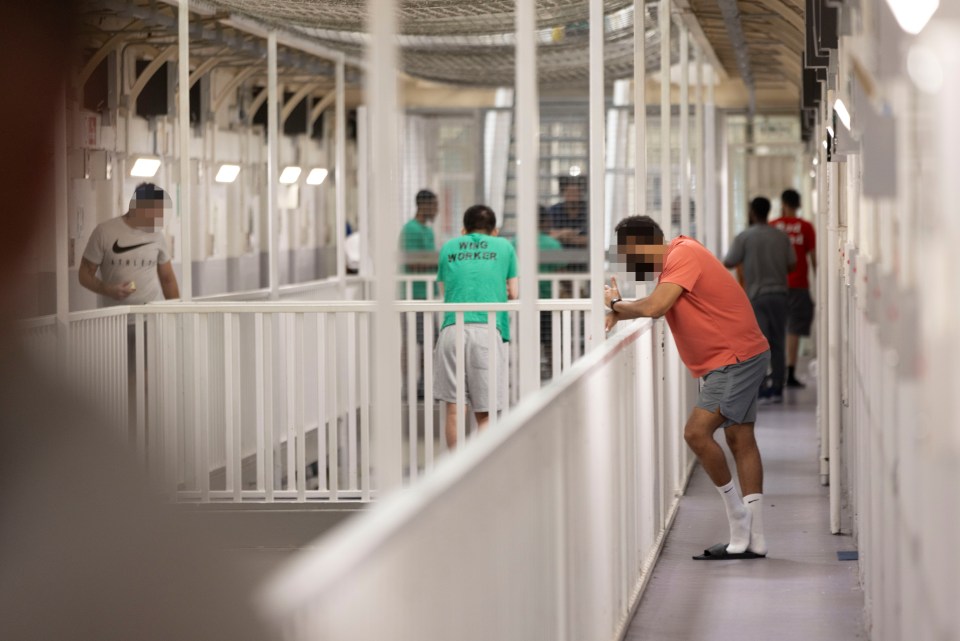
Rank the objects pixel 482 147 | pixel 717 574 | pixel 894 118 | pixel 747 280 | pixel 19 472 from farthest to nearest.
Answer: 1. pixel 482 147
2. pixel 747 280
3. pixel 717 574
4. pixel 894 118
5. pixel 19 472

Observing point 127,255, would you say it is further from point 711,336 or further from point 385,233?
point 385,233

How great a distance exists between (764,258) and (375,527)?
9.85 m

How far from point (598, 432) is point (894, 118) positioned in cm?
175

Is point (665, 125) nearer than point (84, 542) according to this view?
No

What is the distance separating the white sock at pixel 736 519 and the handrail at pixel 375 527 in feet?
9.37

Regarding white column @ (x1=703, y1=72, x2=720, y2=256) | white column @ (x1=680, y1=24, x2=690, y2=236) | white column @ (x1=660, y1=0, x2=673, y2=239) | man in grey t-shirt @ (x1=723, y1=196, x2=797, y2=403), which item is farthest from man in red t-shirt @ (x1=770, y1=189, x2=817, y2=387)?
white column @ (x1=660, y1=0, x2=673, y2=239)

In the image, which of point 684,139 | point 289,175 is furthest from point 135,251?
point 289,175

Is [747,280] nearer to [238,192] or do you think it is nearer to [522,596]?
[238,192]

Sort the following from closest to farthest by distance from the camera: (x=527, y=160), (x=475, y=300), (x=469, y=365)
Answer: (x=527, y=160) → (x=469, y=365) → (x=475, y=300)

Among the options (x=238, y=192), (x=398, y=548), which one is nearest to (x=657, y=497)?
(x=398, y=548)

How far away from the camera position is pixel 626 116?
46.0ft

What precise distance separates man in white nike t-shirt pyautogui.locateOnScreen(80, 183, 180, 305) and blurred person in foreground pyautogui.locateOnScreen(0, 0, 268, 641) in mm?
6721

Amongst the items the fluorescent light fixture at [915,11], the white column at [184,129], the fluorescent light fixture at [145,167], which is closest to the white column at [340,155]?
the fluorescent light fixture at [145,167]

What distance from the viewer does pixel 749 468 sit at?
231 inches
